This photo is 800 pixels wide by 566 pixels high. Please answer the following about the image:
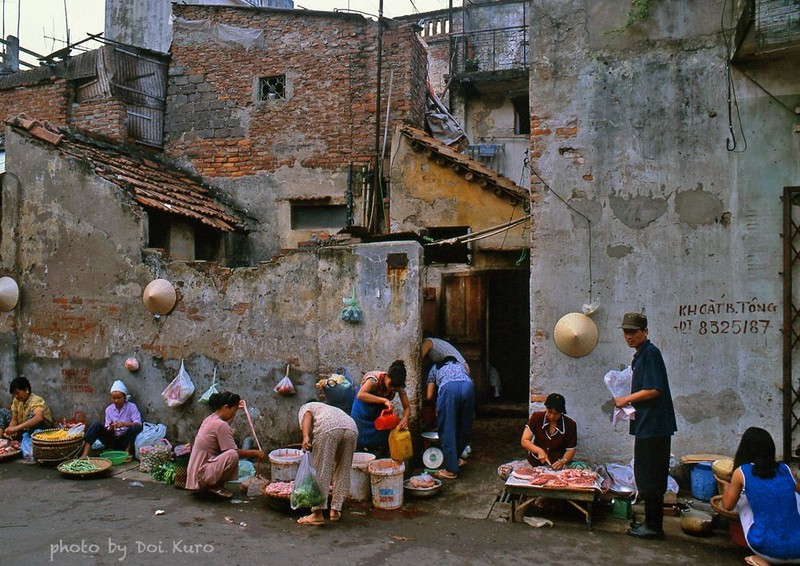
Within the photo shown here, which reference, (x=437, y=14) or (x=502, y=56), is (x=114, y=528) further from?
(x=437, y=14)

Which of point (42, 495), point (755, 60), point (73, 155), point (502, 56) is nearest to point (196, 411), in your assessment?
point (42, 495)

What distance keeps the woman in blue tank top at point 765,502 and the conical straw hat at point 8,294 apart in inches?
391

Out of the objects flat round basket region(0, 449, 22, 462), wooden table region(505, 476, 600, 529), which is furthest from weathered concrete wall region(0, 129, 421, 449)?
wooden table region(505, 476, 600, 529)

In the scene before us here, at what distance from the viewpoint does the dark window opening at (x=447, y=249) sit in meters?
10.6

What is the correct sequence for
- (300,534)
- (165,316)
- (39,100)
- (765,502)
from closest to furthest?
(765,502) < (300,534) < (165,316) < (39,100)

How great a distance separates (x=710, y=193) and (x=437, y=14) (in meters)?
16.6

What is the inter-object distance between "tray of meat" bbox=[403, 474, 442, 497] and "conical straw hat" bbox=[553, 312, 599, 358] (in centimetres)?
210

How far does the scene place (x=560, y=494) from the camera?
6.16m

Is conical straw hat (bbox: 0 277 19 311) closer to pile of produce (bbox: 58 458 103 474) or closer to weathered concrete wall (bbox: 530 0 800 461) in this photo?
pile of produce (bbox: 58 458 103 474)

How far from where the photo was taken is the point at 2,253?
10.3 meters

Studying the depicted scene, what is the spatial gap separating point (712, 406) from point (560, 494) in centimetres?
220

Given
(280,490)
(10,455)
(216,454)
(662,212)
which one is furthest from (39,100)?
(662,212)

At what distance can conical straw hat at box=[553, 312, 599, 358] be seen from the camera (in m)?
7.25

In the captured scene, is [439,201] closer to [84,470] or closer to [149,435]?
[149,435]
